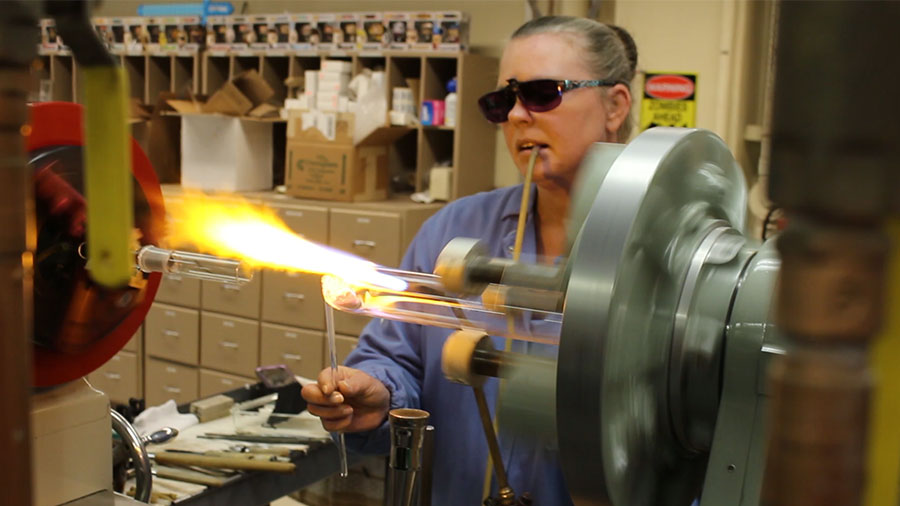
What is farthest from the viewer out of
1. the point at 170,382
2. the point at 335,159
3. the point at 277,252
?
the point at 170,382

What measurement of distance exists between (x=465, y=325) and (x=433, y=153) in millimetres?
3274

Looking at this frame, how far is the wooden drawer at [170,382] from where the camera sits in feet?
13.8

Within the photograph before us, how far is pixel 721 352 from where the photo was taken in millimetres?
730

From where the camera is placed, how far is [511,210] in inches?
68.3

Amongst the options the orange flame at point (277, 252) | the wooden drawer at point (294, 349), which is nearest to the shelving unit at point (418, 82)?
the wooden drawer at point (294, 349)

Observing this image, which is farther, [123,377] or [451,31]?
[123,377]

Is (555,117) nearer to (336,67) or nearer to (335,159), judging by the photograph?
(335,159)

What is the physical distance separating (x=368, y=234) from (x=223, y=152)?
37.9 inches

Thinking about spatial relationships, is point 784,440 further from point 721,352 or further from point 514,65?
point 514,65

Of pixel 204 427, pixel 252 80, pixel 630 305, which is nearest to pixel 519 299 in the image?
pixel 630 305

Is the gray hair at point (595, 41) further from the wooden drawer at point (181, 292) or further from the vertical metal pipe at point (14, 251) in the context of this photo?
the wooden drawer at point (181, 292)

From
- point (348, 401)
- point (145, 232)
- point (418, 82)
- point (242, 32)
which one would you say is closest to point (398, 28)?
point (418, 82)

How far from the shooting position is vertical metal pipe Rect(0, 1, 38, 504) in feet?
1.06

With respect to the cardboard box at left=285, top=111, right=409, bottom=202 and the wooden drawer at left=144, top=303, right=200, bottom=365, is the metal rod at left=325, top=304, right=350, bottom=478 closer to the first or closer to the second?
the cardboard box at left=285, top=111, right=409, bottom=202
